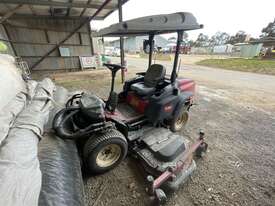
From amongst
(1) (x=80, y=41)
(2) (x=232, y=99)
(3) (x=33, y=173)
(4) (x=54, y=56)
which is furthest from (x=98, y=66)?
(3) (x=33, y=173)

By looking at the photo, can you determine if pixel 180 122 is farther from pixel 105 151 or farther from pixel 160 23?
pixel 160 23

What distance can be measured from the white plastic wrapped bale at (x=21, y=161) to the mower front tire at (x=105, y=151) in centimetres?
52

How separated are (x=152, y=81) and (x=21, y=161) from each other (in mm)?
1857

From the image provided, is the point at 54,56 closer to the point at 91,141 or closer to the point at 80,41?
the point at 80,41

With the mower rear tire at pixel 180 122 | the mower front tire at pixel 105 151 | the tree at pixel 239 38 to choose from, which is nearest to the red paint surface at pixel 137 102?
the mower rear tire at pixel 180 122

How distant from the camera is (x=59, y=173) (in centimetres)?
117

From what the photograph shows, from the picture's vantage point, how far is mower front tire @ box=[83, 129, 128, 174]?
1.67 meters

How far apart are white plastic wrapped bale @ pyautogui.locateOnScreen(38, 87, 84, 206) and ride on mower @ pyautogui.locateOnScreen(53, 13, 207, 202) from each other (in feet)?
0.42

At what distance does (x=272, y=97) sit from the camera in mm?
4742

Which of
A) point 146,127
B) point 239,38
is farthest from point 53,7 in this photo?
point 239,38

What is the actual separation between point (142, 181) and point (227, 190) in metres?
0.94

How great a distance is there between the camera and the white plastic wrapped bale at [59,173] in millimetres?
980

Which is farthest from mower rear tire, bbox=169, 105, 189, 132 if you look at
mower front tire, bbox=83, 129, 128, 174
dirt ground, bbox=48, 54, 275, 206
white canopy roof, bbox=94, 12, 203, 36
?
white canopy roof, bbox=94, 12, 203, 36

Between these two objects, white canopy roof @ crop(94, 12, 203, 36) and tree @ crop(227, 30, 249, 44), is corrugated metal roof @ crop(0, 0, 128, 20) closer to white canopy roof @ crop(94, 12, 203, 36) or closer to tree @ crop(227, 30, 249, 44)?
white canopy roof @ crop(94, 12, 203, 36)
